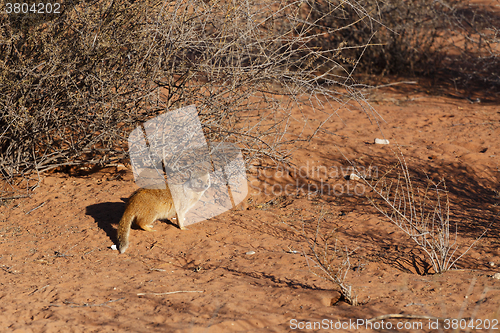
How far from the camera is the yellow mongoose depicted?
15.4ft

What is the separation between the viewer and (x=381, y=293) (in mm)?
3750

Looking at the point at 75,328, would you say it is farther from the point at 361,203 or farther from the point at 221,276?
the point at 361,203

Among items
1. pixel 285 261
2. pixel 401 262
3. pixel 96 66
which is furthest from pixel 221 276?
pixel 96 66

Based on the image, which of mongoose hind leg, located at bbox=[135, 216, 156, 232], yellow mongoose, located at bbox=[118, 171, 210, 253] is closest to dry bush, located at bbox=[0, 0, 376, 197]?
yellow mongoose, located at bbox=[118, 171, 210, 253]

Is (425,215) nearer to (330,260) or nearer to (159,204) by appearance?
(330,260)

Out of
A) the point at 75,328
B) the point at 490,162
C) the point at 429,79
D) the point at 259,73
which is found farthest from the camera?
the point at 429,79

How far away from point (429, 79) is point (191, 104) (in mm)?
7552

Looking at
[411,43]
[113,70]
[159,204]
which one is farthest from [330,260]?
[411,43]

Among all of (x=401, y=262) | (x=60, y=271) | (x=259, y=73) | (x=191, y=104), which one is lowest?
(x=401, y=262)

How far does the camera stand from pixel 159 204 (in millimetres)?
4930

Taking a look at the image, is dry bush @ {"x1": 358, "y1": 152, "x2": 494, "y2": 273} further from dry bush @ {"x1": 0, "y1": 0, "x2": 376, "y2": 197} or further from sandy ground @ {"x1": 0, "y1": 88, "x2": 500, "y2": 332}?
dry bush @ {"x1": 0, "y1": 0, "x2": 376, "y2": 197}

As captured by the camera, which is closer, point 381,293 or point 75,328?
point 75,328

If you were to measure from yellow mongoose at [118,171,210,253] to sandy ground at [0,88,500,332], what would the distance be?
19 centimetres

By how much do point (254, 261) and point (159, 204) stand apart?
1.27m
